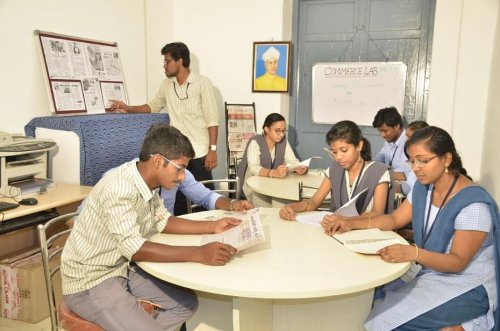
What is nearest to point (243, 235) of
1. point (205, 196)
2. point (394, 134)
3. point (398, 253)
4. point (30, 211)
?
point (398, 253)

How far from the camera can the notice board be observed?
10.4ft

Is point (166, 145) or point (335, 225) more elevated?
point (166, 145)

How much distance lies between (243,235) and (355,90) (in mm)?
3226

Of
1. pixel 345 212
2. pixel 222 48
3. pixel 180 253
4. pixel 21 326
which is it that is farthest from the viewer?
pixel 222 48

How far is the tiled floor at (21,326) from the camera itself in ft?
8.00

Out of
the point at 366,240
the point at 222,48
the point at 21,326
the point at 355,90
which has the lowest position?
the point at 21,326

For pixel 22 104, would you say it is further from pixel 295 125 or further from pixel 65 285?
pixel 295 125

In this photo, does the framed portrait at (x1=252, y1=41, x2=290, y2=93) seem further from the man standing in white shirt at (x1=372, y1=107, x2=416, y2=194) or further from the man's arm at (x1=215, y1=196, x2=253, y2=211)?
the man's arm at (x1=215, y1=196, x2=253, y2=211)

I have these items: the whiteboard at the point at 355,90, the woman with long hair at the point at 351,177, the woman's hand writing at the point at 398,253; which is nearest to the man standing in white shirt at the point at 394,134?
the whiteboard at the point at 355,90

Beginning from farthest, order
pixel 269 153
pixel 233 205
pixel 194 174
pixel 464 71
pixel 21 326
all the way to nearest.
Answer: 1. pixel 464 71
2. pixel 194 174
3. pixel 269 153
4. pixel 21 326
5. pixel 233 205

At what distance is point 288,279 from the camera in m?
1.37

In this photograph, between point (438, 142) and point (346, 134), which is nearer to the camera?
point (438, 142)

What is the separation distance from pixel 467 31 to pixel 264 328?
10.9 ft

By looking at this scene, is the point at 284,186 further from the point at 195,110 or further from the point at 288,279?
the point at 288,279
